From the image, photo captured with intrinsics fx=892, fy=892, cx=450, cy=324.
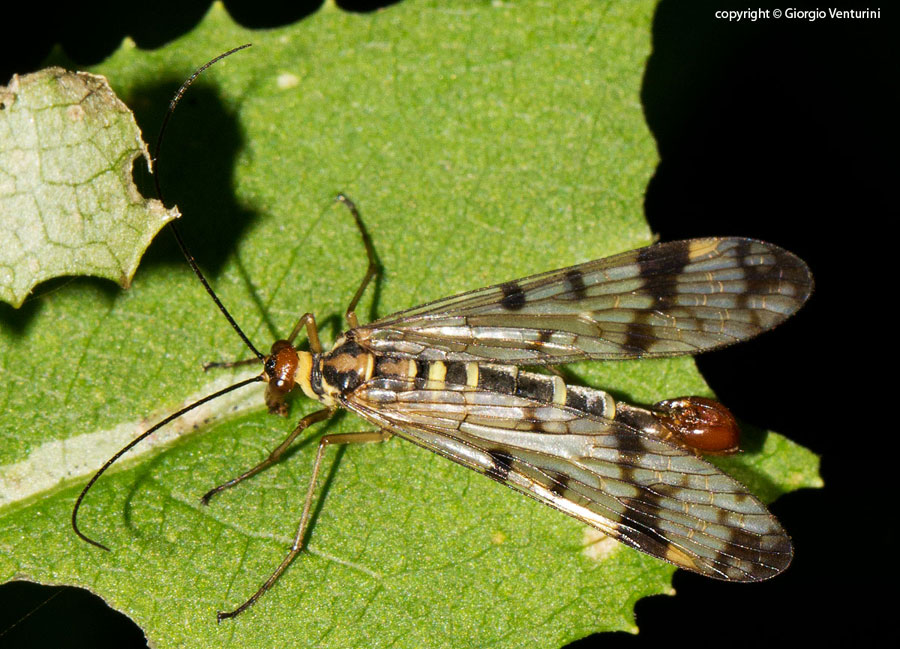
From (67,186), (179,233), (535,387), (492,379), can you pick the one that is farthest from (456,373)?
(67,186)

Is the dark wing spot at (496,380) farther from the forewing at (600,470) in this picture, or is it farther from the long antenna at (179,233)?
the long antenna at (179,233)

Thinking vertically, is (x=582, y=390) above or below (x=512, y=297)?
below

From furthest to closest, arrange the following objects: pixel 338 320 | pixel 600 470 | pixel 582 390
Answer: pixel 338 320
pixel 582 390
pixel 600 470

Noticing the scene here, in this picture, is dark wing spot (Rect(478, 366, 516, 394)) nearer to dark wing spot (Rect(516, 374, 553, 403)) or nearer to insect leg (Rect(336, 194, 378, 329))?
dark wing spot (Rect(516, 374, 553, 403))

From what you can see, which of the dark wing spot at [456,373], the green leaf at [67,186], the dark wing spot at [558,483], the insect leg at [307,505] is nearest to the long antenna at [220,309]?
the green leaf at [67,186]

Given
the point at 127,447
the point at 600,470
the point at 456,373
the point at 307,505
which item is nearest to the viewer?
the point at 127,447

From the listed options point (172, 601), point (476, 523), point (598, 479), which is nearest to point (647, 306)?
point (598, 479)

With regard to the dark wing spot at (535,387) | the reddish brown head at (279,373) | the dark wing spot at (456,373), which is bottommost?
the reddish brown head at (279,373)

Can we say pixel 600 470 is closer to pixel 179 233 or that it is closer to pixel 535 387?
pixel 535 387
